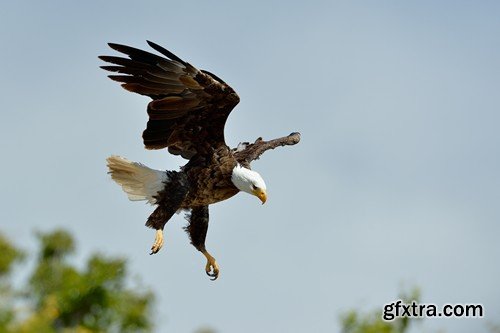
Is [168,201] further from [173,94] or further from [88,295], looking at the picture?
[88,295]

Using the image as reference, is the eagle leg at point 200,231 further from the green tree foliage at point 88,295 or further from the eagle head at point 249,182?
the green tree foliage at point 88,295

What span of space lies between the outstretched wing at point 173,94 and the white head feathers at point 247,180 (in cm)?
52

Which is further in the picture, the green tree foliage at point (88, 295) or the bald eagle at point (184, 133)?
the green tree foliage at point (88, 295)

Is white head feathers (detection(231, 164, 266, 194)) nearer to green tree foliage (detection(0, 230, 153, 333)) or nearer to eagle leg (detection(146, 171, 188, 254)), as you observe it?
eagle leg (detection(146, 171, 188, 254))

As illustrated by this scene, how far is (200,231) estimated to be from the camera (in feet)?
40.7

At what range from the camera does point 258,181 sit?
1170 centimetres

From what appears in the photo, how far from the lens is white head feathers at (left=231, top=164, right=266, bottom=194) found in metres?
11.6

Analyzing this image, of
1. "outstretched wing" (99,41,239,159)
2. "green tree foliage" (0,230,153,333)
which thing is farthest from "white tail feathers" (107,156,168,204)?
"green tree foliage" (0,230,153,333)

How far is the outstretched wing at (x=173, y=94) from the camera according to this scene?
11.7 meters

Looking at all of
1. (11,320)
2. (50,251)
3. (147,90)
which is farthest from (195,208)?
(50,251)

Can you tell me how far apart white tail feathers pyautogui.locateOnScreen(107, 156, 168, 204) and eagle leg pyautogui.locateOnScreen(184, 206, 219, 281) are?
19.5 inches

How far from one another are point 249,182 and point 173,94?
1.12 metres

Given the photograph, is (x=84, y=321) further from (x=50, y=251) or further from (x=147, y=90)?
(x=147, y=90)

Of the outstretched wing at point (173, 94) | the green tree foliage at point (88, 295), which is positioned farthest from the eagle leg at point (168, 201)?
the green tree foliage at point (88, 295)
